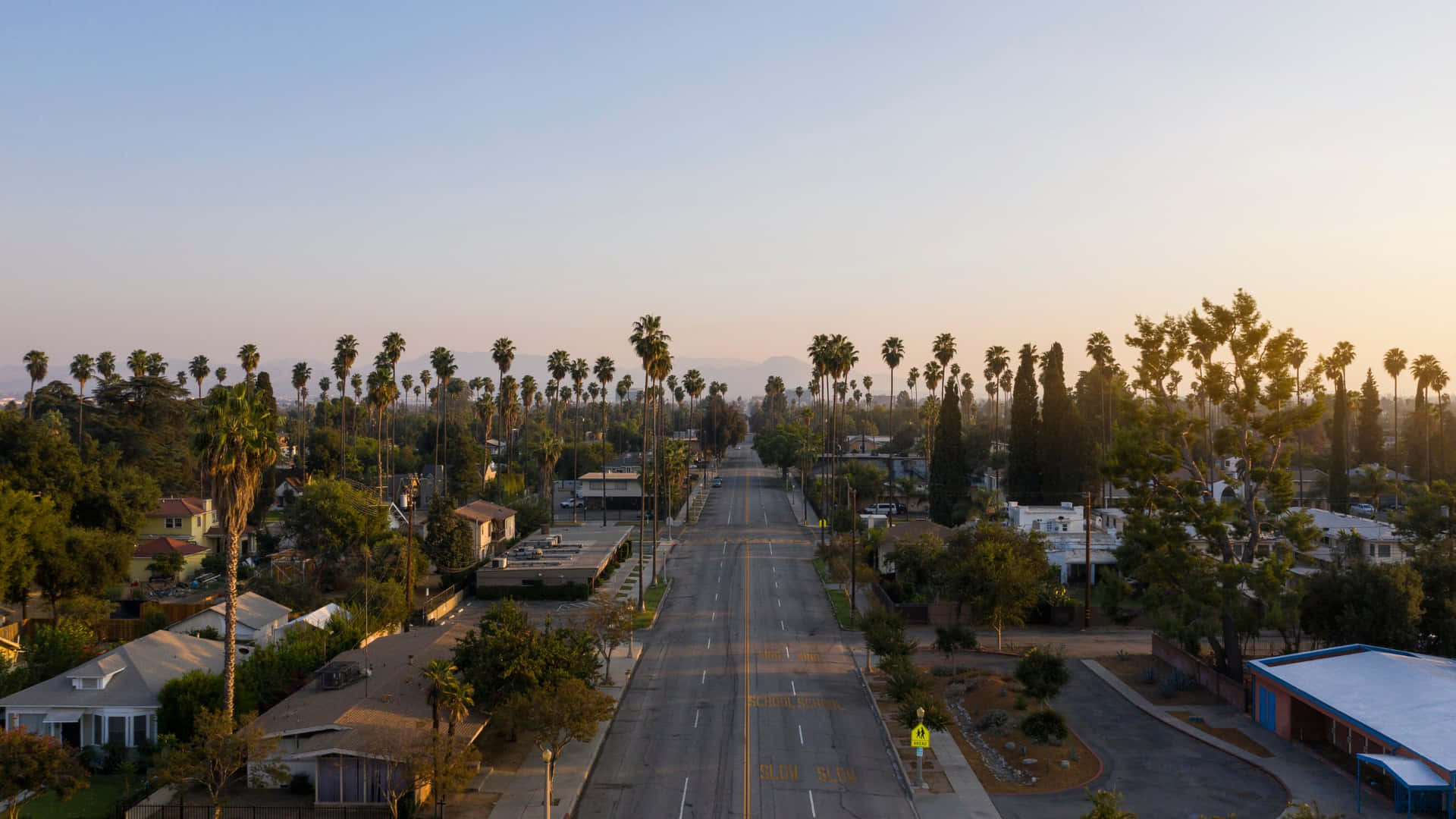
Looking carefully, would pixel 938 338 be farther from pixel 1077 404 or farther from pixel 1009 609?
pixel 1009 609

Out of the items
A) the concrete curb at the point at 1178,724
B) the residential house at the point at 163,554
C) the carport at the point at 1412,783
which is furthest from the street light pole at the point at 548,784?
the residential house at the point at 163,554

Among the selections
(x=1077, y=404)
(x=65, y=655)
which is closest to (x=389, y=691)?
(x=65, y=655)

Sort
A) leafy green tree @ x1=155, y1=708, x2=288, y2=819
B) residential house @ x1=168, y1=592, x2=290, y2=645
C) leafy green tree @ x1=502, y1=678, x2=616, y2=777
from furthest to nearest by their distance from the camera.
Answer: residential house @ x1=168, y1=592, x2=290, y2=645 → leafy green tree @ x1=502, y1=678, x2=616, y2=777 → leafy green tree @ x1=155, y1=708, x2=288, y2=819

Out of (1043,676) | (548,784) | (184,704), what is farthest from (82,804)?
(1043,676)

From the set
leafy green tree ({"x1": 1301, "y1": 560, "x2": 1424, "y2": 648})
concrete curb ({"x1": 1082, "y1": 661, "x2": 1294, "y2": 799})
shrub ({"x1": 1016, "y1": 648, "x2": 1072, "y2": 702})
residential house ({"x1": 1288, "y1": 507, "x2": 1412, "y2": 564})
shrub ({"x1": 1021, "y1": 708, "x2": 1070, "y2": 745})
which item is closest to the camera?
concrete curb ({"x1": 1082, "y1": 661, "x2": 1294, "y2": 799})

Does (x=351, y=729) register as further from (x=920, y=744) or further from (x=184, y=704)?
(x=920, y=744)

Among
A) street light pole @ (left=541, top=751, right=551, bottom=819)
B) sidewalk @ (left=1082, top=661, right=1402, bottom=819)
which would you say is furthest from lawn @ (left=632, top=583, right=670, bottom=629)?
sidewalk @ (left=1082, top=661, right=1402, bottom=819)

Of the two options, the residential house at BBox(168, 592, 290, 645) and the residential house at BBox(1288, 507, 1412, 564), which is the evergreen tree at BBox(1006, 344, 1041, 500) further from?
the residential house at BBox(168, 592, 290, 645)
